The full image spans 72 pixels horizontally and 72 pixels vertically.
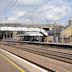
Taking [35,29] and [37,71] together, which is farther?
[35,29]

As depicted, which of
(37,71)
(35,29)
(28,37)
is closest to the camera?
(37,71)

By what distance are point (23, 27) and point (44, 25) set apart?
2665 centimetres

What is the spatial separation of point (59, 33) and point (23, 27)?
2973 cm

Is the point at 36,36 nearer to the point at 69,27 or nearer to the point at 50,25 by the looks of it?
the point at 69,27

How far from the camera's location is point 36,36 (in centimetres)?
12125

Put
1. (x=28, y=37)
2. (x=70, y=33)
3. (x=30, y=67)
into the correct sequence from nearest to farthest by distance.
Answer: (x=30, y=67) < (x=70, y=33) < (x=28, y=37)

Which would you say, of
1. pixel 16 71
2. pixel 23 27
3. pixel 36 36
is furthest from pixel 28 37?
pixel 16 71

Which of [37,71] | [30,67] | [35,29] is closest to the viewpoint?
[37,71]

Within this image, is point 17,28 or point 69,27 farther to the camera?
point 17,28

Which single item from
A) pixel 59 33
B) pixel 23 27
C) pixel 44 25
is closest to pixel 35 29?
pixel 23 27

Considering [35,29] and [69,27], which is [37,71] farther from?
[35,29]

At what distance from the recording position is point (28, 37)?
12938 centimetres

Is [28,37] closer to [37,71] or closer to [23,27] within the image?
[23,27]

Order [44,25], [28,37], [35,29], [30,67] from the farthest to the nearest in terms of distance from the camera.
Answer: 1. [44,25]
2. [35,29]
3. [28,37]
4. [30,67]
